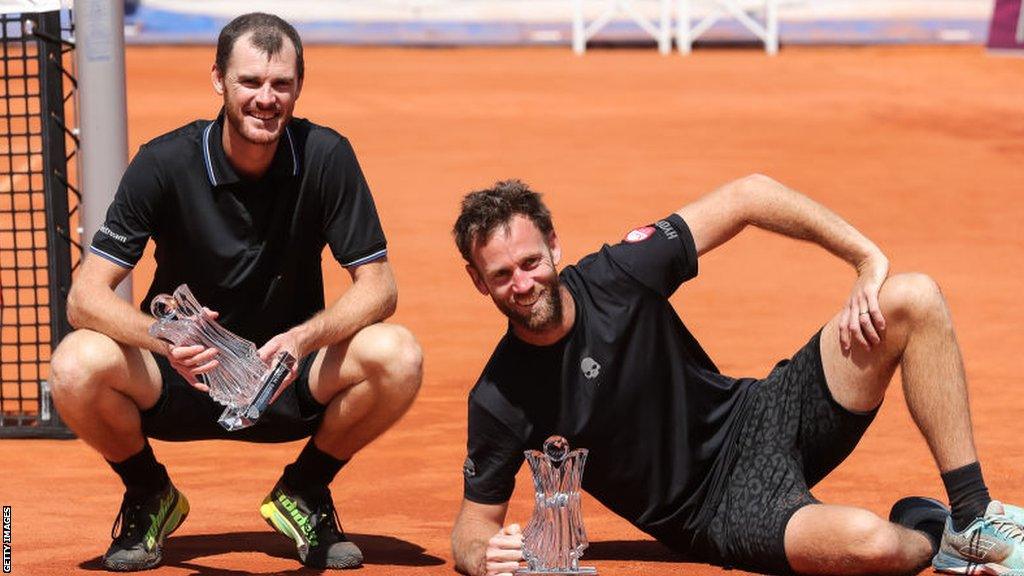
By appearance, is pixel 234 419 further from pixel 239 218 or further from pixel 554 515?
pixel 554 515

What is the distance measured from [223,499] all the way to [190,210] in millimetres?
1528

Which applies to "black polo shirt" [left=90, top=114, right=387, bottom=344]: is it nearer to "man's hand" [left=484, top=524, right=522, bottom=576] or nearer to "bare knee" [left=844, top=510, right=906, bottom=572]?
"man's hand" [left=484, top=524, right=522, bottom=576]

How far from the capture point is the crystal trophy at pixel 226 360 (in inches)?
227

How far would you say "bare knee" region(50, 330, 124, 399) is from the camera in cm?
596

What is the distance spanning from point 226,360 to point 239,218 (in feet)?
1.64

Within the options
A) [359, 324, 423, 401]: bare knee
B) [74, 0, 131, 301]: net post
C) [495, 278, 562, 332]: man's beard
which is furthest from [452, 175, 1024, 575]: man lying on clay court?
[74, 0, 131, 301]: net post

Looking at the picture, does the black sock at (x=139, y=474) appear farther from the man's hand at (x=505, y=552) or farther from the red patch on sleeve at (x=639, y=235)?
the red patch on sleeve at (x=639, y=235)

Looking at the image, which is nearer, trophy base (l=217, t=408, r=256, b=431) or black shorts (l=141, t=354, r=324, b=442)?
trophy base (l=217, t=408, r=256, b=431)

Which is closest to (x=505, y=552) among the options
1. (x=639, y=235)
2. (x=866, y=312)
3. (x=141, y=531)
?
(x=639, y=235)

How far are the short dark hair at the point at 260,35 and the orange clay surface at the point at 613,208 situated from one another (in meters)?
1.49

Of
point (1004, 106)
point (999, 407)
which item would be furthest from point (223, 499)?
point (1004, 106)

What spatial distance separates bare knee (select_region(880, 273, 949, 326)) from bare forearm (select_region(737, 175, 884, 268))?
11.3 inches

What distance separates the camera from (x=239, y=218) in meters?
6.20

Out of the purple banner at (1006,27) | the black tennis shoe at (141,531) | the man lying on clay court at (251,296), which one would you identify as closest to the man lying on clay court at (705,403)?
the man lying on clay court at (251,296)
